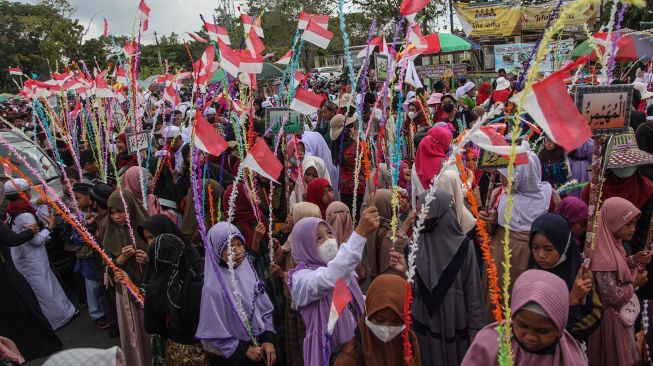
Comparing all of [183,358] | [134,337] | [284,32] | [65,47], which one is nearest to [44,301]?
[134,337]

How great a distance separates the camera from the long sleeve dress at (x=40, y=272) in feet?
15.5

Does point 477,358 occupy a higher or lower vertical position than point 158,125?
lower

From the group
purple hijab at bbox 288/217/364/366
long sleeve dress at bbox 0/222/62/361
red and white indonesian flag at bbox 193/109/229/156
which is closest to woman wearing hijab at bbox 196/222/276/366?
purple hijab at bbox 288/217/364/366

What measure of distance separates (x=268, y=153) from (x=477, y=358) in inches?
60.9

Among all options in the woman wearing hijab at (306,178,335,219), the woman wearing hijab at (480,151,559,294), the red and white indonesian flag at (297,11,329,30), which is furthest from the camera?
the red and white indonesian flag at (297,11,329,30)

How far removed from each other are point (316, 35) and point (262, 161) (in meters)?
2.03

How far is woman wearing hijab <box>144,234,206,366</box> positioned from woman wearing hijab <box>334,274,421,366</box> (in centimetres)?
102

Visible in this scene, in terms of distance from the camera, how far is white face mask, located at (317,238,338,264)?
2764 mm

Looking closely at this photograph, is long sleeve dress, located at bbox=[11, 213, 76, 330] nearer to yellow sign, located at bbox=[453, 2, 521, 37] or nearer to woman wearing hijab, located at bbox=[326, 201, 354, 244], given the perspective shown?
woman wearing hijab, located at bbox=[326, 201, 354, 244]

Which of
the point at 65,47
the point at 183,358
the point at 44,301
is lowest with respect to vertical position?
the point at 44,301

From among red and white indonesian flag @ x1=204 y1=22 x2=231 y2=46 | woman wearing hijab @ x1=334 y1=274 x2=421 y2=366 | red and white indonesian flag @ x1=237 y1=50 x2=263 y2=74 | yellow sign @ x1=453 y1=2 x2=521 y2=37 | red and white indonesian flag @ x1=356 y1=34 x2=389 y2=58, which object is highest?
yellow sign @ x1=453 y1=2 x2=521 y2=37

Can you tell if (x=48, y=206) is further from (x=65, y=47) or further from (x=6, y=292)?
(x=65, y=47)

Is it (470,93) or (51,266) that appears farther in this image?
(470,93)

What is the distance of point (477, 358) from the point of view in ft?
6.64
